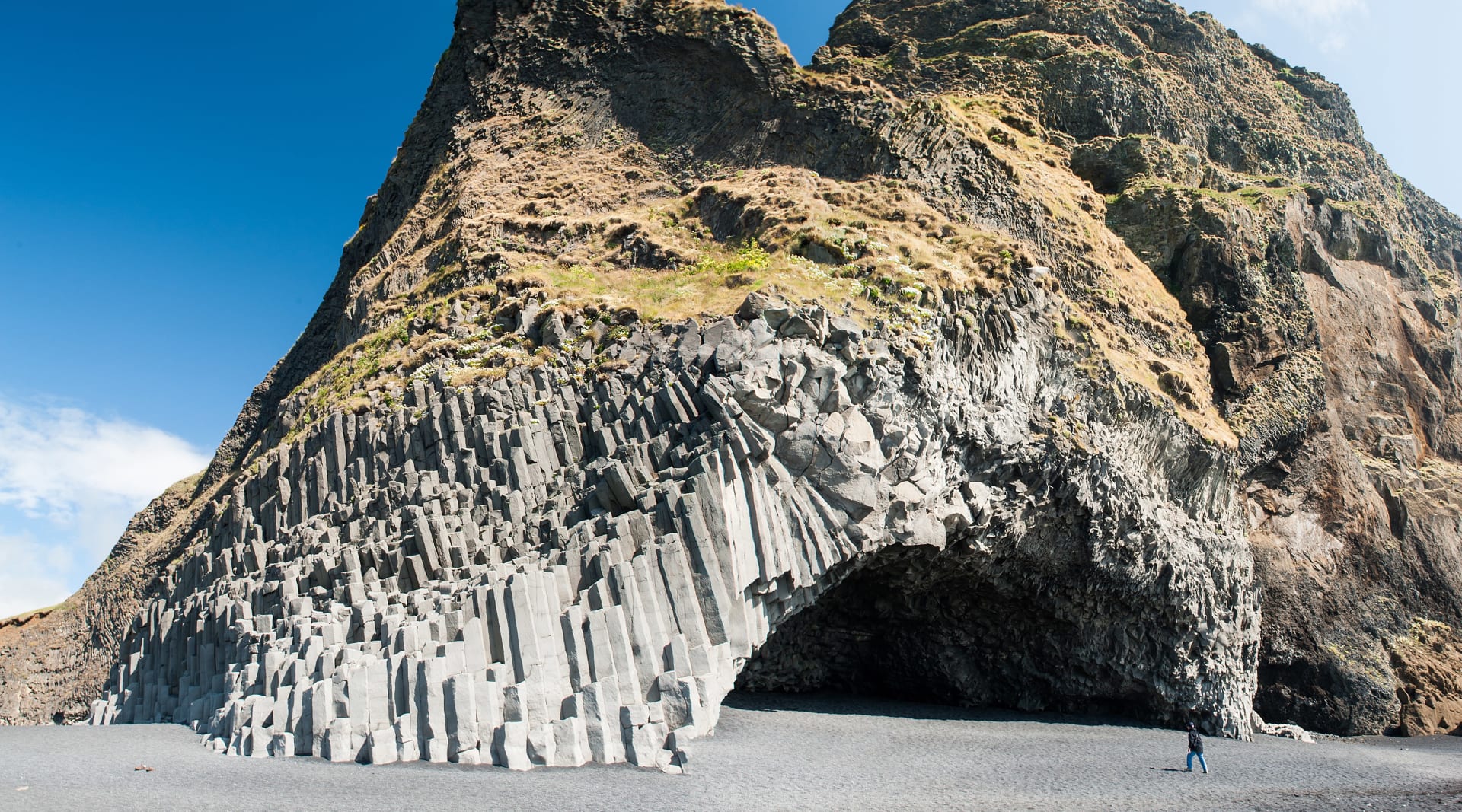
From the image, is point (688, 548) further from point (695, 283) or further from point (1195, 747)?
point (1195, 747)

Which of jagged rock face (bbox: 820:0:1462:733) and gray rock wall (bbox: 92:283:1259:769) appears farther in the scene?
jagged rock face (bbox: 820:0:1462:733)

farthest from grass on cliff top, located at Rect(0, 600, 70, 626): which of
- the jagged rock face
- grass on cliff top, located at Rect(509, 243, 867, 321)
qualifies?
the jagged rock face

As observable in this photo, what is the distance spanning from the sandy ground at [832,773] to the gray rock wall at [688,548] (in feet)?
2.99

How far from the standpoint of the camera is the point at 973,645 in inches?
943

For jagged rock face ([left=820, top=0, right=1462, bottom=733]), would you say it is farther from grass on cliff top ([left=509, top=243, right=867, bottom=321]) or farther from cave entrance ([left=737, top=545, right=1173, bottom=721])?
grass on cliff top ([left=509, top=243, right=867, bottom=321])

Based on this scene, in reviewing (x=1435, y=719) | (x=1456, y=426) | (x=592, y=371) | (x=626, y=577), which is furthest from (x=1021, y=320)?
(x=1456, y=426)

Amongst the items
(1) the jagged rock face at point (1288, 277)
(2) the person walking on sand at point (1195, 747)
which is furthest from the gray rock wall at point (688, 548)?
(2) the person walking on sand at point (1195, 747)

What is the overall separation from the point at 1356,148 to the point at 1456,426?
46.0 ft

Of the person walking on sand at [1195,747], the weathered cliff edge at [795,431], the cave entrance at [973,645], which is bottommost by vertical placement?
the person walking on sand at [1195,747]

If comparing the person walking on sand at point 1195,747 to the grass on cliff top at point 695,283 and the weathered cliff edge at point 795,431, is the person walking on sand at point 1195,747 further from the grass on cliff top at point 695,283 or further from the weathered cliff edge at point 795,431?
the grass on cliff top at point 695,283

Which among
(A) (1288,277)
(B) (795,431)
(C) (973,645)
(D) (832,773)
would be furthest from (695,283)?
(A) (1288,277)

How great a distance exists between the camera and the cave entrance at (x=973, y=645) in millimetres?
22109

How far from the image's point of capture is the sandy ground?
35.4 ft

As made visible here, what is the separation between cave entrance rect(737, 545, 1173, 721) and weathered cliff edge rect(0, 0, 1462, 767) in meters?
0.12
